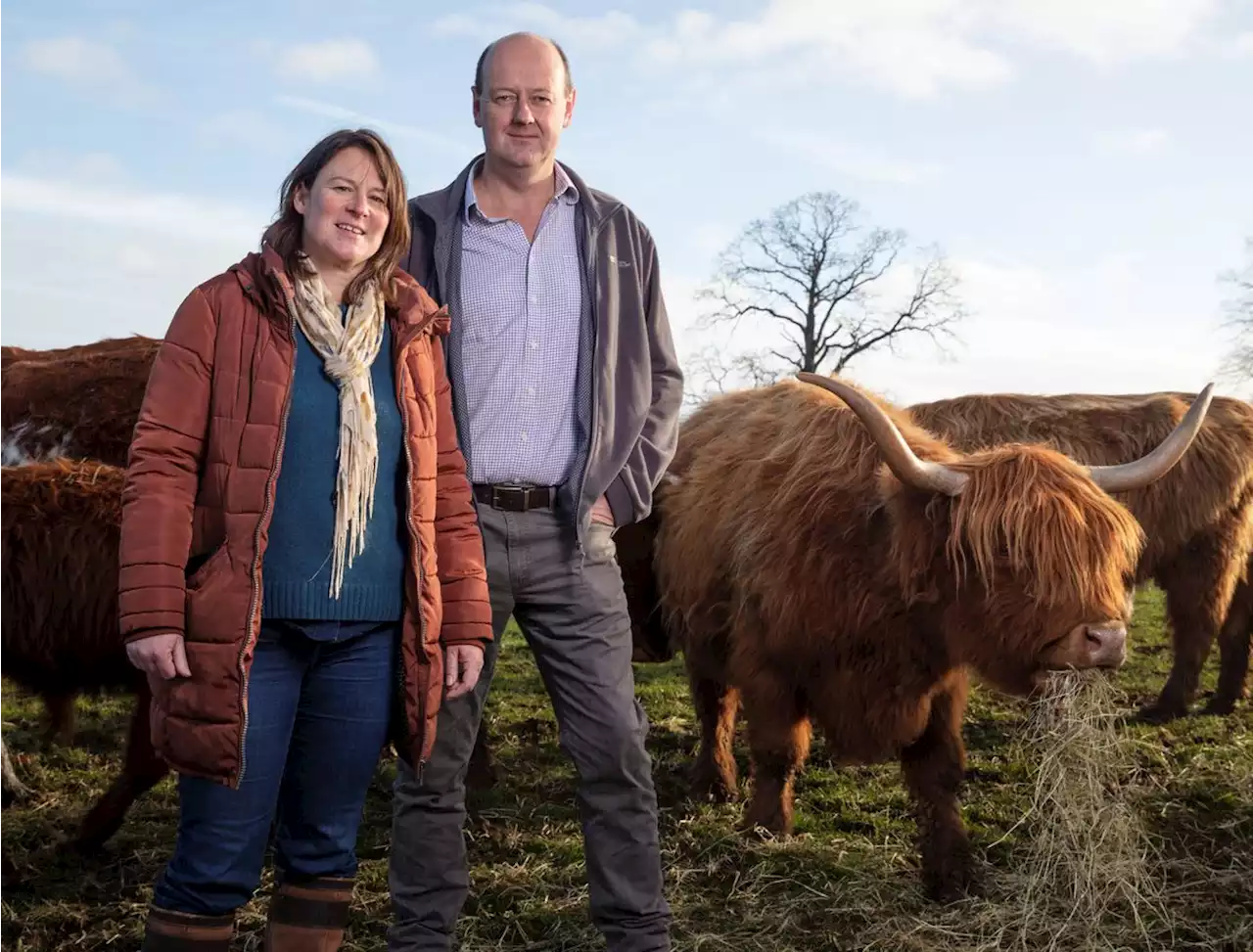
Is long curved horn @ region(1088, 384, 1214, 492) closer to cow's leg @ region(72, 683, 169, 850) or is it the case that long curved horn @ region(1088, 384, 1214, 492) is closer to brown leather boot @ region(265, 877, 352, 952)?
brown leather boot @ region(265, 877, 352, 952)

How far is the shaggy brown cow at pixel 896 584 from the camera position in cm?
383

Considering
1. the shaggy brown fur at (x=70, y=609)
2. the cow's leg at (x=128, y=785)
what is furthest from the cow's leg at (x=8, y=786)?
the cow's leg at (x=128, y=785)

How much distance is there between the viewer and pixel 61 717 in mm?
5387

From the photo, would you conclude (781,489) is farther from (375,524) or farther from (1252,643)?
(1252,643)

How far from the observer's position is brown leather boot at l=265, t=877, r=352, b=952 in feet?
8.35

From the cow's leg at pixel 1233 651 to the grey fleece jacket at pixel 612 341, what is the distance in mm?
5600

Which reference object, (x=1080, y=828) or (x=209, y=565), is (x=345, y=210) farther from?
(x=1080, y=828)

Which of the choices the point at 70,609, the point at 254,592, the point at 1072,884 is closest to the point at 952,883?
the point at 1072,884

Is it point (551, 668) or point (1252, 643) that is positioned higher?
point (551, 668)

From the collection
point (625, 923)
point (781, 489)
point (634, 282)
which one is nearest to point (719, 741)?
point (781, 489)

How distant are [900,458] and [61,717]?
4130mm

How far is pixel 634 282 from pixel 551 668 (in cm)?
114

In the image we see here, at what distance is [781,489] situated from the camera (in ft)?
15.3

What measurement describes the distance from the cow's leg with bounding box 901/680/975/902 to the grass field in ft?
0.36
